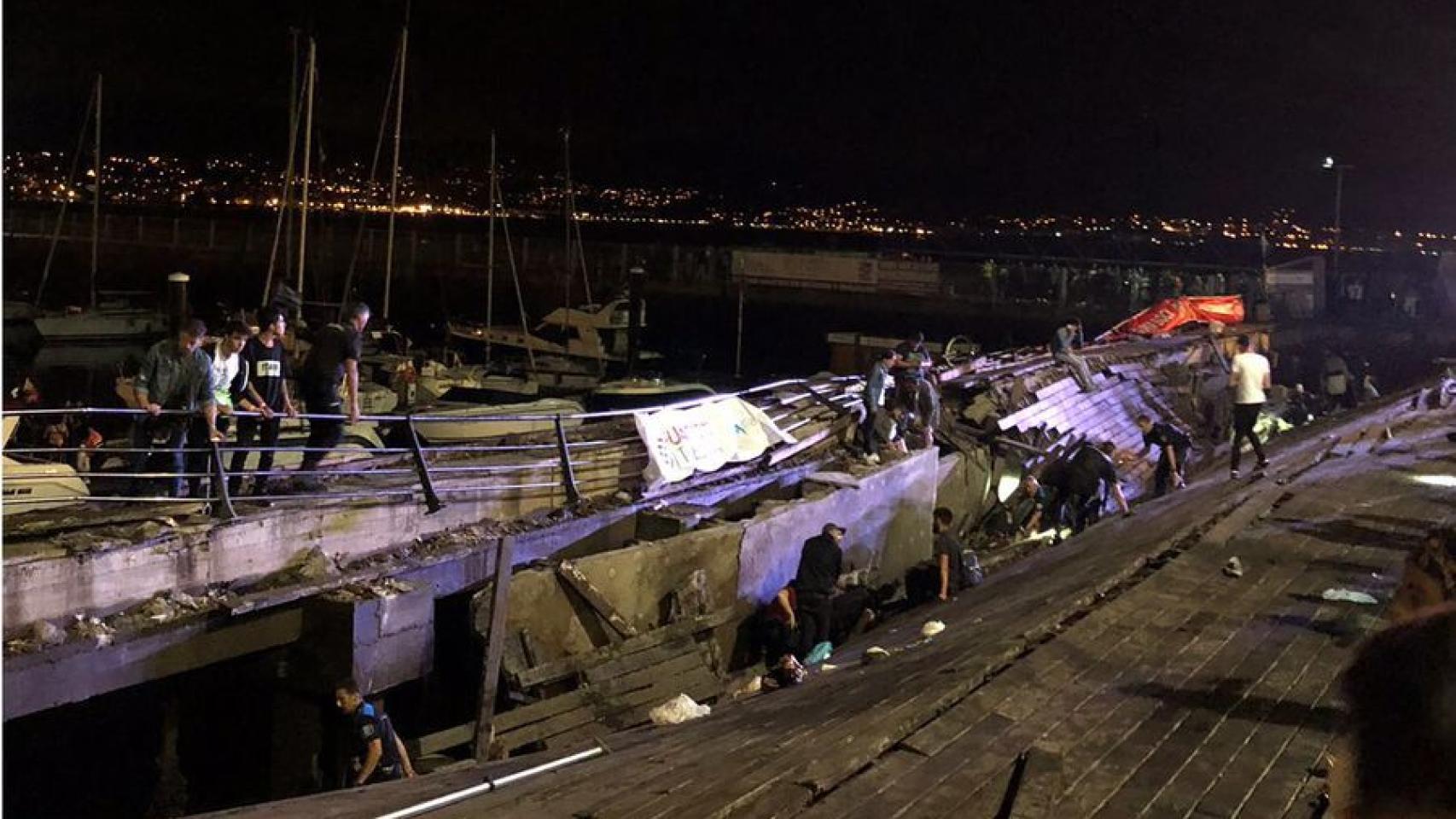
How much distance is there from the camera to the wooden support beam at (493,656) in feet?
28.7

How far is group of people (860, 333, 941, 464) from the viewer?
14969mm

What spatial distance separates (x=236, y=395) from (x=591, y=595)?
3.72 meters

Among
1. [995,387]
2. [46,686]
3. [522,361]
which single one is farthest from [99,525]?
[522,361]

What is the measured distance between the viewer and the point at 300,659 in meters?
8.60

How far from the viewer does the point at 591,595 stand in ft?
32.4

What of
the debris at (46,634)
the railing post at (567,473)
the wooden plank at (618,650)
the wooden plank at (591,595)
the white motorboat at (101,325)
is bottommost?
the wooden plank at (618,650)

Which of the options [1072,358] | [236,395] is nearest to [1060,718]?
[236,395]

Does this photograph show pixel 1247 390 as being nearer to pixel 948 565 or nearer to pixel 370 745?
pixel 948 565

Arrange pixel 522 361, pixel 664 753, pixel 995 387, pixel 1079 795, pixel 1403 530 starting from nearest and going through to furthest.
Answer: pixel 1079 795 < pixel 664 753 < pixel 1403 530 < pixel 995 387 < pixel 522 361

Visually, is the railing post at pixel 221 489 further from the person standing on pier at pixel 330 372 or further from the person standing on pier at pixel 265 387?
the person standing on pier at pixel 330 372

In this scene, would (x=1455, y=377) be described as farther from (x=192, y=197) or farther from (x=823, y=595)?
(x=192, y=197)

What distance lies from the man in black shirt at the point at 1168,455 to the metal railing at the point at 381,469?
7735 mm

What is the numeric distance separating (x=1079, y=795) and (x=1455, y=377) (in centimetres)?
2181

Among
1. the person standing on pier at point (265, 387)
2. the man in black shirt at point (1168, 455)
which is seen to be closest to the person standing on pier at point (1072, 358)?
the man in black shirt at point (1168, 455)
